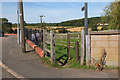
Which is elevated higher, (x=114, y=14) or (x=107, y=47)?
(x=114, y=14)

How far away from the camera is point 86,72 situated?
6891 mm

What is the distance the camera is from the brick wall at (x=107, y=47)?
7.45 m

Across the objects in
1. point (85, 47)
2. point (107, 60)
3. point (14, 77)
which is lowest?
point (14, 77)

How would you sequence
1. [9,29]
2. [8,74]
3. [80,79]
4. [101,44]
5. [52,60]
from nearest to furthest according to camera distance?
[80,79] < [8,74] < [101,44] < [52,60] < [9,29]

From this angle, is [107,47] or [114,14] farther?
[114,14]

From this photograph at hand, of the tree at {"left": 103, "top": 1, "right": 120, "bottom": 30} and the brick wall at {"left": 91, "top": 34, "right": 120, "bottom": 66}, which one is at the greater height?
the tree at {"left": 103, "top": 1, "right": 120, "bottom": 30}

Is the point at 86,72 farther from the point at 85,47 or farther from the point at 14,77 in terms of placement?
the point at 14,77

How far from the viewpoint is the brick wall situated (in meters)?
7.45

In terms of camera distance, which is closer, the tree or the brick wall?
the brick wall

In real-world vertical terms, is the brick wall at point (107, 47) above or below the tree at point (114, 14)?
below

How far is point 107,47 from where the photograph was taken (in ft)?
24.5

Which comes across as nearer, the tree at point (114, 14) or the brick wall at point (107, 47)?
the brick wall at point (107, 47)

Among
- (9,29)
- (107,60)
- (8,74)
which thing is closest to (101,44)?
(107,60)

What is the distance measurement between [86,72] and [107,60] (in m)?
1.26
